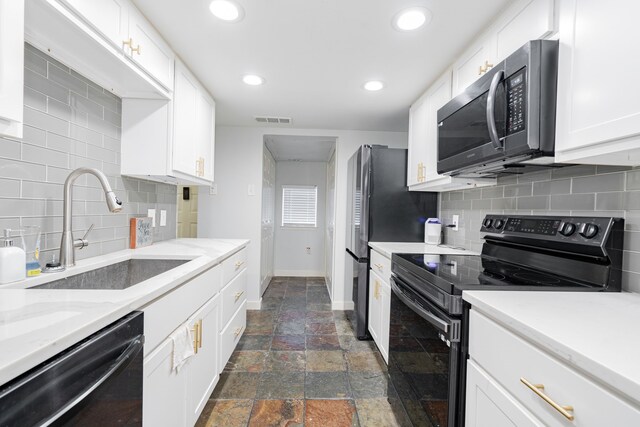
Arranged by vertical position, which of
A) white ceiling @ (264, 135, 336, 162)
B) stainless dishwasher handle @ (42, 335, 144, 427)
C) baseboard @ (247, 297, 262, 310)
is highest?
white ceiling @ (264, 135, 336, 162)

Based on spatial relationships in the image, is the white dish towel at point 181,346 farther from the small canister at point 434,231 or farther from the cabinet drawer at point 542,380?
the small canister at point 434,231

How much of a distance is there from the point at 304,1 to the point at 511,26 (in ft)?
3.13

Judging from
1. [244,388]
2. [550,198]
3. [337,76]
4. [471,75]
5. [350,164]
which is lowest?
[244,388]

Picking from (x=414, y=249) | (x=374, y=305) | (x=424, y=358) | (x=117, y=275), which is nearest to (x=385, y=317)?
(x=374, y=305)

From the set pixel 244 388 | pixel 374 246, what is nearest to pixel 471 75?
pixel 374 246

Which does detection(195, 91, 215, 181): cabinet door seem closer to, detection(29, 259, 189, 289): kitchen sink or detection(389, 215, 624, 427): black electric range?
detection(29, 259, 189, 289): kitchen sink

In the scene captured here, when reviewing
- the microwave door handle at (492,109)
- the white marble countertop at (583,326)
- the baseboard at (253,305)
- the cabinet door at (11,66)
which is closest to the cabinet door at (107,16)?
the cabinet door at (11,66)

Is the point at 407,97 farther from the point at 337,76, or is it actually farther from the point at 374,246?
the point at 374,246

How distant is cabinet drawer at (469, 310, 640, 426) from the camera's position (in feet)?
1.85

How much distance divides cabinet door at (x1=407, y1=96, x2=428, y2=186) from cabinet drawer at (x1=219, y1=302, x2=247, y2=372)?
1.79 meters

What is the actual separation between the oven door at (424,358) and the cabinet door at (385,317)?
293 mm

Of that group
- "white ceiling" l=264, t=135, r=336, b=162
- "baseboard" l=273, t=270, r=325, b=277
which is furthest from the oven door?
"baseboard" l=273, t=270, r=325, b=277

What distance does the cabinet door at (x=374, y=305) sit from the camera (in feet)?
7.56

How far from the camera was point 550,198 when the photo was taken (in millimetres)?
1462
